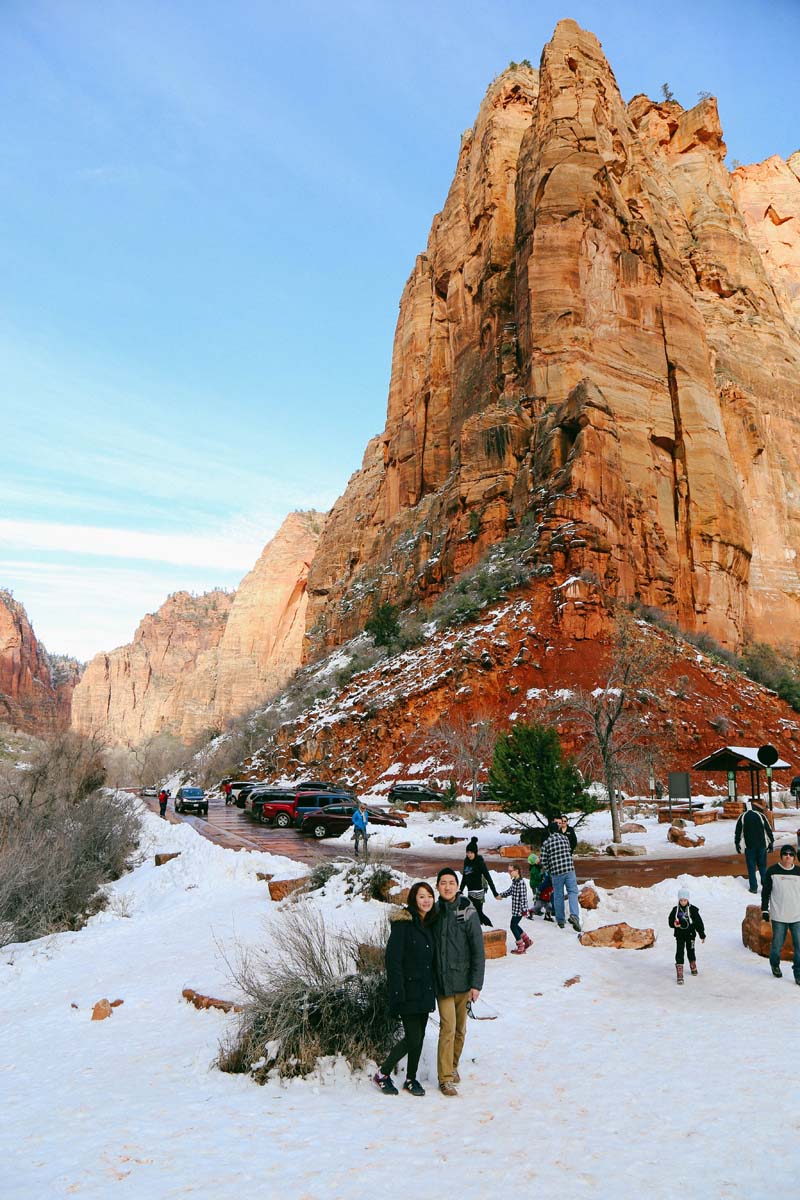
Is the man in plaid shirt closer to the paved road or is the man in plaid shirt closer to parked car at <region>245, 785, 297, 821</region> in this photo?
the paved road

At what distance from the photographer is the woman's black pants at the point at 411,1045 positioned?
618cm

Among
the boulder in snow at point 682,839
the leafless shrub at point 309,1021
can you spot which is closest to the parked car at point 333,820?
the boulder in snow at point 682,839

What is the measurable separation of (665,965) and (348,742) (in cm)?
2935

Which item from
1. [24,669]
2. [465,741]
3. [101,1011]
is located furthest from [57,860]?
[24,669]

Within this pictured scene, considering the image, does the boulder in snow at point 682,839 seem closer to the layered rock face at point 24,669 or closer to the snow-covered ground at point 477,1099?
the snow-covered ground at point 477,1099

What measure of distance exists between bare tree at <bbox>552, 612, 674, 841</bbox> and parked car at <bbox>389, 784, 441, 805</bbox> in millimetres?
6087

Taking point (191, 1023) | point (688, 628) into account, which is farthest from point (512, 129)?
point (191, 1023)

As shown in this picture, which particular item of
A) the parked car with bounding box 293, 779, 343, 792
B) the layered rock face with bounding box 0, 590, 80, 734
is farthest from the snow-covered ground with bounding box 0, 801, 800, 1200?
the layered rock face with bounding box 0, 590, 80, 734

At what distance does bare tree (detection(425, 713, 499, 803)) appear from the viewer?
3144cm

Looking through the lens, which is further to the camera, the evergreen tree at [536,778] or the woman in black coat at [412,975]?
the evergreen tree at [536,778]

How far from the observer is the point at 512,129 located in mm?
61906

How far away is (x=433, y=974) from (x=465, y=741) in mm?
27173

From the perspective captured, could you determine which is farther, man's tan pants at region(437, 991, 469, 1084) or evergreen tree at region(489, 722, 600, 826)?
evergreen tree at region(489, 722, 600, 826)

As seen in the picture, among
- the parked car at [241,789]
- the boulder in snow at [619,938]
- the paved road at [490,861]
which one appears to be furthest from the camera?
the parked car at [241,789]
